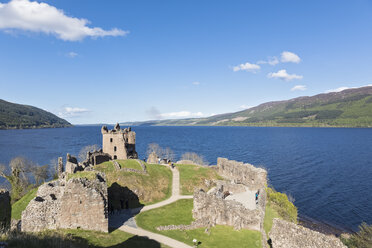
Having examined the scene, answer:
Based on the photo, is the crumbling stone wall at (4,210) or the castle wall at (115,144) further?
the castle wall at (115,144)

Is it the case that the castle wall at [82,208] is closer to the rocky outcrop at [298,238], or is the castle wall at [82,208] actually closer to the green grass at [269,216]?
the rocky outcrop at [298,238]

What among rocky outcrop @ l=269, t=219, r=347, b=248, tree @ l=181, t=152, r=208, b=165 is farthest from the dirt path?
tree @ l=181, t=152, r=208, b=165

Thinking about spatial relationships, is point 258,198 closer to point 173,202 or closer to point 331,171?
point 173,202

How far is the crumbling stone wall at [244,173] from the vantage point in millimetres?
46688

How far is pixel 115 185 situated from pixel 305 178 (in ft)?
242

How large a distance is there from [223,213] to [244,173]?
1770 cm

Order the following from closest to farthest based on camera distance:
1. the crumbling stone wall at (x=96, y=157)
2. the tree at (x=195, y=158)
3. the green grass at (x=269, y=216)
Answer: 1. the green grass at (x=269, y=216)
2. the crumbling stone wall at (x=96, y=157)
3. the tree at (x=195, y=158)

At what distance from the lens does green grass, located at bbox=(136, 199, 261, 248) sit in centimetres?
2950

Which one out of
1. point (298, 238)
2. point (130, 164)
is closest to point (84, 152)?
point (130, 164)

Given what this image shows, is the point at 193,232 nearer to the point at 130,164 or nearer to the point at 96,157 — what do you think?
the point at 130,164

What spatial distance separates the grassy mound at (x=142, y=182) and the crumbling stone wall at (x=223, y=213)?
373 inches

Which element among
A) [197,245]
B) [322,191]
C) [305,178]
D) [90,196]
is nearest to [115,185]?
[90,196]

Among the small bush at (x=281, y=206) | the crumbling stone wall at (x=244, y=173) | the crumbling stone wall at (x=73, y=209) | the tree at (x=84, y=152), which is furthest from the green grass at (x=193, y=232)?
the tree at (x=84, y=152)

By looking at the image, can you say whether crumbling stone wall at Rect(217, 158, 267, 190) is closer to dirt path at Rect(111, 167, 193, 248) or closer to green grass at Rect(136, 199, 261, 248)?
dirt path at Rect(111, 167, 193, 248)
